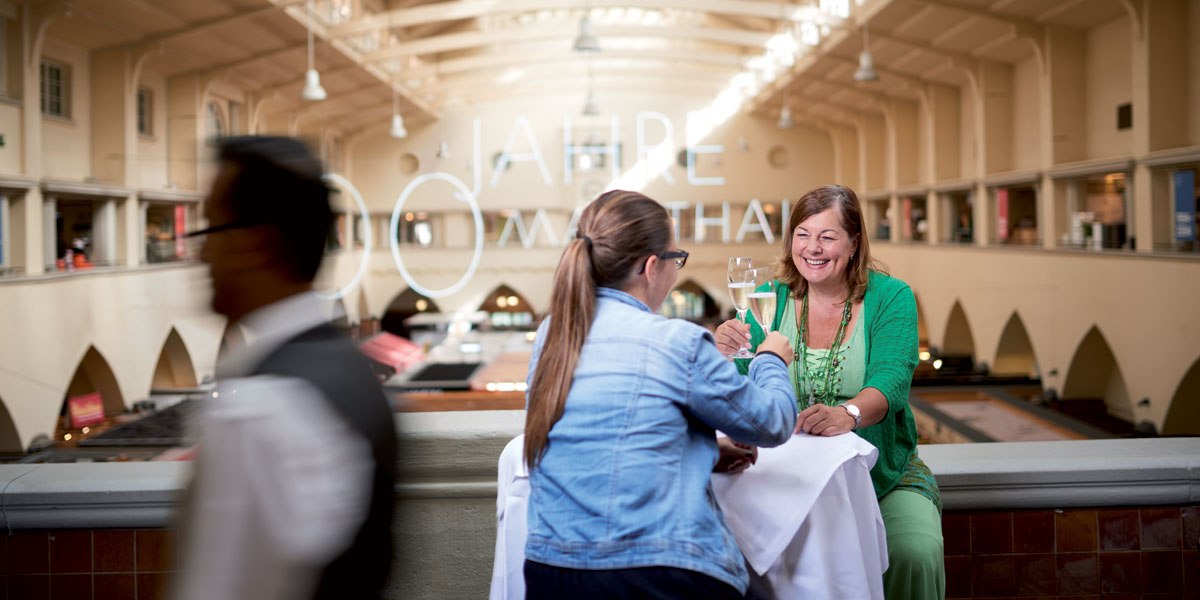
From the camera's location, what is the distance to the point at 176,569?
3.45 ft

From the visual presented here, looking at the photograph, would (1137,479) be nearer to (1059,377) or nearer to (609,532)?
(609,532)

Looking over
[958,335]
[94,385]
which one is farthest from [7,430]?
[958,335]

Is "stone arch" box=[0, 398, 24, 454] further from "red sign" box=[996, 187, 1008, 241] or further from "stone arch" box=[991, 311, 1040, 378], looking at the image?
"red sign" box=[996, 187, 1008, 241]

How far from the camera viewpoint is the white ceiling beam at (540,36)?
13.3 m

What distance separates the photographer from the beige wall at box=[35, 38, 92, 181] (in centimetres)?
Answer: 836

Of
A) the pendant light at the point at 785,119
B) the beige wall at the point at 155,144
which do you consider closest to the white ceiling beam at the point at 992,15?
the pendant light at the point at 785,119

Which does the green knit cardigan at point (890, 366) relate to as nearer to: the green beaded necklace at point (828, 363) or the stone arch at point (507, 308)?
the green beaded necklace at point (828, 363)

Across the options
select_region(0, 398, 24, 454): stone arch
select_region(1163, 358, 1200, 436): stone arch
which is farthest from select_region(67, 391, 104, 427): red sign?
select_region(1163, 358, 1200, 436): stone arch

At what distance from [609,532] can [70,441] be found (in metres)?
7.69

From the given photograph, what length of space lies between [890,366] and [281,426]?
4.08ft

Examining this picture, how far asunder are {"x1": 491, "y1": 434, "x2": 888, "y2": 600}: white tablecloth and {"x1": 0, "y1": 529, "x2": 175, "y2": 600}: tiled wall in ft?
3.54

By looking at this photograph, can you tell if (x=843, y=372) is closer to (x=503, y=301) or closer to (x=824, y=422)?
(x=824, y=422)

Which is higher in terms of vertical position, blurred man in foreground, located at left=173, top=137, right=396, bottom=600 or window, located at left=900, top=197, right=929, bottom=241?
window, located at left=900, top=197, right=929, bottom=241

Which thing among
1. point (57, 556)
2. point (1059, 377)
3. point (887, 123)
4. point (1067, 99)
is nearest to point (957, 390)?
point (1059, 377)
